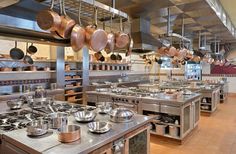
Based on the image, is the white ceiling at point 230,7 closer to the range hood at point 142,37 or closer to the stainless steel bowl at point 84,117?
the range hood at point 142,37

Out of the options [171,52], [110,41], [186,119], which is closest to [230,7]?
[171,52]

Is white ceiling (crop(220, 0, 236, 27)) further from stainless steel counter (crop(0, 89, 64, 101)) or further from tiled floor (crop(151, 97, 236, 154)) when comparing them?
stainless steel counter (crop(0, 89, 64, 101))

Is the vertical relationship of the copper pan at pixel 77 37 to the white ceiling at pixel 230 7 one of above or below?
below

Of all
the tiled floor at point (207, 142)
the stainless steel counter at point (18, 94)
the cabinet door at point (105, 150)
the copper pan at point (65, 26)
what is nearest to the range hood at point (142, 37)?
the copper pan at point (65, 26)

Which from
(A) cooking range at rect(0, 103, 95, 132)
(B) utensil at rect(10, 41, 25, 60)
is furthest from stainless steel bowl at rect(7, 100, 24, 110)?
(B) utensil at rect(10, 41, 25, 60)

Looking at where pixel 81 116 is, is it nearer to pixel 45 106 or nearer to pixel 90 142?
pixel 90 142

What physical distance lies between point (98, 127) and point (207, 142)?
2.74 meters

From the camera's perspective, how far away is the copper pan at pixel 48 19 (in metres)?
1.62

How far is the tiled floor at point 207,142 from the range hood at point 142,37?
1.77 meters

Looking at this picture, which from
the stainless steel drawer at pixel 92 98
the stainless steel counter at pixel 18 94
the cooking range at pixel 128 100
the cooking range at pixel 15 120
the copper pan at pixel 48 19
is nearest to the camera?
the copper pan at pixel 48 19

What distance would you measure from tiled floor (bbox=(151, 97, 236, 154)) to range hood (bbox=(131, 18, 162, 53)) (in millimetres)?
1773

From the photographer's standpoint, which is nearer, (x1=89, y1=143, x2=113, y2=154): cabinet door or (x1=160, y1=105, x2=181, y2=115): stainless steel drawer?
(x1=89, y1=143, x2=113, y2=154): cabinet door

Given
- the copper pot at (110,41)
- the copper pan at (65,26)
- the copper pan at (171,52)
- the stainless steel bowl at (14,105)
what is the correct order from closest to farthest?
1. the copper pan at (65,26)
2. the copper pot at (110,41)
3. the stainless steel bowl at (14,105)
4. the copper pan at (171,52)

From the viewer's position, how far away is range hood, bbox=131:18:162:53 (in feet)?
10.8
